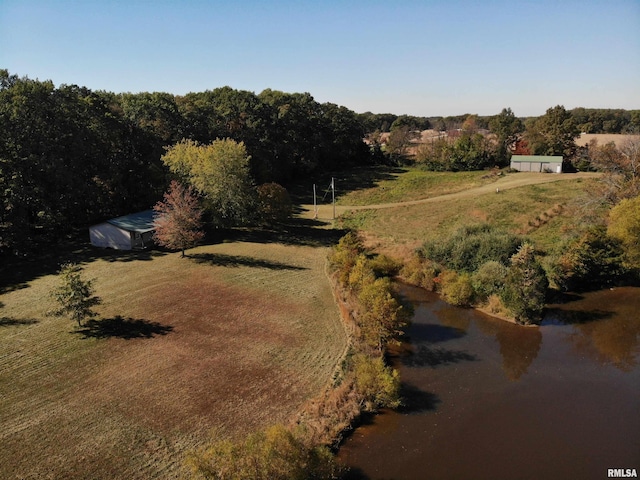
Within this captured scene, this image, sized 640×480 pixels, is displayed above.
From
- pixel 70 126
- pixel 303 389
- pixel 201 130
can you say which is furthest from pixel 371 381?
pixel 201 130

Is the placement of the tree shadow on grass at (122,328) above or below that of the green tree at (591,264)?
below

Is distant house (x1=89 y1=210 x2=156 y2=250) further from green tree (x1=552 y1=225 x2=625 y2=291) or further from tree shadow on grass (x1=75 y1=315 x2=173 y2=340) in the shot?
green tree (x1=552 y1=225 x2=625 y2=291)

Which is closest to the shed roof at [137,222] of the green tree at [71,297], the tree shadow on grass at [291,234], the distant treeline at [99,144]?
the distant treeline at [99,144]

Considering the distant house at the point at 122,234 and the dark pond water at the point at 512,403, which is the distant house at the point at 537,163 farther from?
the distant house at the point at 122,234

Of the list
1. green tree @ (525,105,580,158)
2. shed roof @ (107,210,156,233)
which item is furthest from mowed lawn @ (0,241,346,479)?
green tree @ (525,105,580,158)

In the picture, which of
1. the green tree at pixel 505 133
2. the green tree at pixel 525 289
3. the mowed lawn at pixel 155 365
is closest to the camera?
the mowed lawn at pixel 155 365

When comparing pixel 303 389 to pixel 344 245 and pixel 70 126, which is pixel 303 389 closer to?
pixel 344 245

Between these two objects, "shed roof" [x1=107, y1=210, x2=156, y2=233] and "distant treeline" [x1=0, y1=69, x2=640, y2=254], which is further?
"shed roof" [x1=107, y1=210, x2=156, y2=233]
